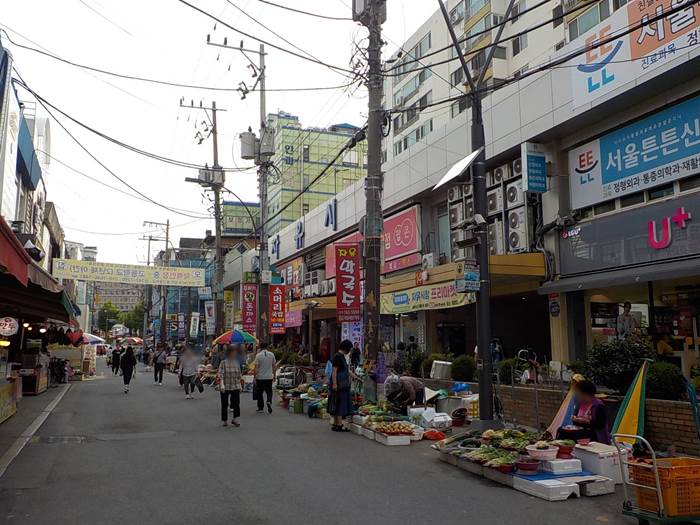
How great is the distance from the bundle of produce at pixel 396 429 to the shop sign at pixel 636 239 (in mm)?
6974

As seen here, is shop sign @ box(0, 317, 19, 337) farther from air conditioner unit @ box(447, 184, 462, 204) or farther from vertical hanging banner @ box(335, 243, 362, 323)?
air conditioner unit @ box(447, 184, 462, 204)

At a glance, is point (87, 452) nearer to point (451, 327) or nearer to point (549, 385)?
point (549, 385)

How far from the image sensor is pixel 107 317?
131m

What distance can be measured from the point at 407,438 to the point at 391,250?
14643mm

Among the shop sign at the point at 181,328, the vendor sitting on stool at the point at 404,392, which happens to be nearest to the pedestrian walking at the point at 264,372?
the vendor sitting on stool at the point at 404,392

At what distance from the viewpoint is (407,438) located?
408 inches

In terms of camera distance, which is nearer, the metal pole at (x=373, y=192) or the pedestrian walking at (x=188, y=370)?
the metal pole at (x=373, y=192)

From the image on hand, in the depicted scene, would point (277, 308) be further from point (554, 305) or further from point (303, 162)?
point (303, 162)

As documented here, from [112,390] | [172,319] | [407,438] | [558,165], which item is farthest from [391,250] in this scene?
[172,319]

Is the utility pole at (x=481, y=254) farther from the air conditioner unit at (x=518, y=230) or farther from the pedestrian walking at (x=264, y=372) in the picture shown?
the air conditioner unit at (x=518, y=230)

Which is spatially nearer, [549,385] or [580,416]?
[580,416]

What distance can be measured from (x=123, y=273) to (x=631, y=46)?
28.2 m

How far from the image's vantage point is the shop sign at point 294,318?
30623mm

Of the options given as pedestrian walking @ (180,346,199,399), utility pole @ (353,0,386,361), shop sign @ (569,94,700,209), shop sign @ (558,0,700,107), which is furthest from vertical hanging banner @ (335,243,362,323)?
shop sign @ (558,0,700,107)
